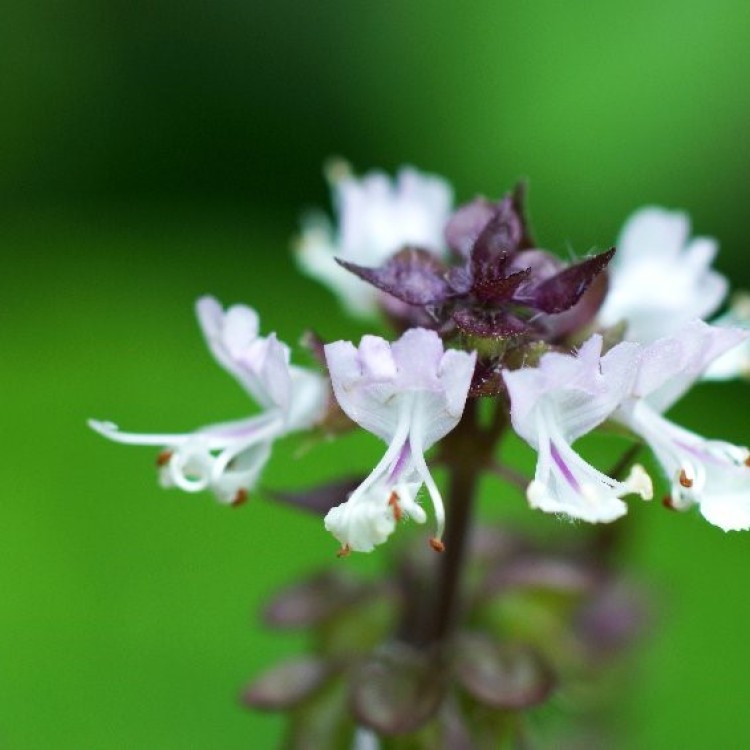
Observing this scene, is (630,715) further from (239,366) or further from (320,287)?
(320,287)

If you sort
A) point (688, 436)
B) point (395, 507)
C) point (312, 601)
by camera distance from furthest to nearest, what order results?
point (312, 601), point (688, 436), point (395, 507)

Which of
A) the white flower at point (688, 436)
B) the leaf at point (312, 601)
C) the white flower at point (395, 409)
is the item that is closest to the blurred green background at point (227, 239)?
the leaf at point (312, 601)

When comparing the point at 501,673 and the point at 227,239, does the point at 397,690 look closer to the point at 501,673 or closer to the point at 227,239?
the point at 501,673

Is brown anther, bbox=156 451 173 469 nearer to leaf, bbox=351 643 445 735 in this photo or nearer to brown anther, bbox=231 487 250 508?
brown anther, bbox=231 487 250 508

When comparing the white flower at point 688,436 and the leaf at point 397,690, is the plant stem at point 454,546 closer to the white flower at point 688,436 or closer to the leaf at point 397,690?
the leaf at point 397,690

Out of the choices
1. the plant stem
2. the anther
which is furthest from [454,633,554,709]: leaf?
the anther

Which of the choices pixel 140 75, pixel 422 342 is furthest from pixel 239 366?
pixel 140 75

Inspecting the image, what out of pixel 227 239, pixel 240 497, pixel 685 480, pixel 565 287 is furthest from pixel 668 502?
pixel 227 239
